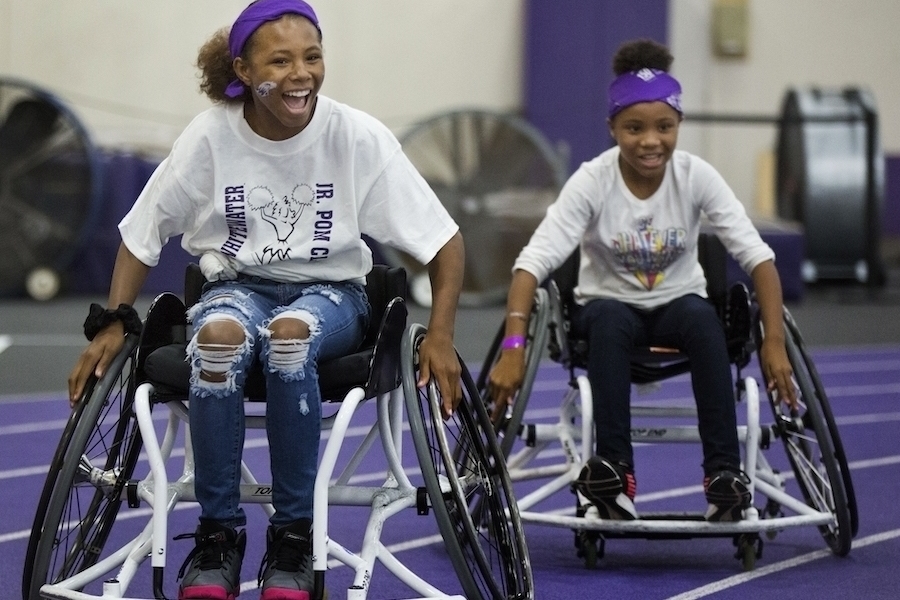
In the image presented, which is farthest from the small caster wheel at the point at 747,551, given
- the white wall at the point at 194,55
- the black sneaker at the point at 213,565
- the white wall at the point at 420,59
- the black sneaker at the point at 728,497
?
the white wall at the point at 194,55

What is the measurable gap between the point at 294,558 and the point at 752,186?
10865 mm

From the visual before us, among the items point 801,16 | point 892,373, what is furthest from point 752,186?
point 892,373

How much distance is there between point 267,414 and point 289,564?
27cm

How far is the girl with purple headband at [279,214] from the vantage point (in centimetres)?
270

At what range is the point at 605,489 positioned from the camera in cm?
324

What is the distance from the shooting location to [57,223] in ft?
31.0

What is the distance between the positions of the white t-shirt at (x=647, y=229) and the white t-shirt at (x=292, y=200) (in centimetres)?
76

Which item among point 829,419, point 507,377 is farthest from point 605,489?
point 829,419

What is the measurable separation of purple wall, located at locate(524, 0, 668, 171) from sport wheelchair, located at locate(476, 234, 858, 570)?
7.90m

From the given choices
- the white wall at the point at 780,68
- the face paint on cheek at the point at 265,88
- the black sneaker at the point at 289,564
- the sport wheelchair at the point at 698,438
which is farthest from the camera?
the white wall at the point at 780,68

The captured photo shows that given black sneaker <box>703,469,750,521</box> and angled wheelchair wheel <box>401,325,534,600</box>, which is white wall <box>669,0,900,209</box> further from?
angled wheelchair wheel <box>401,325,534,600</box>

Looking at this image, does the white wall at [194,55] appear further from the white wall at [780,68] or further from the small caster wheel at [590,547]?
the small caster wheel at [590,547]

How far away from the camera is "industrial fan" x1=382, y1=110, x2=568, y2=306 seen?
934cm

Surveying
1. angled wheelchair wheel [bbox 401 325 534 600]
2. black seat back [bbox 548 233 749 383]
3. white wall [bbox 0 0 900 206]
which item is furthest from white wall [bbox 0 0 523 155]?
angled wheelchair wheel [bbox 401 325 534 600]
